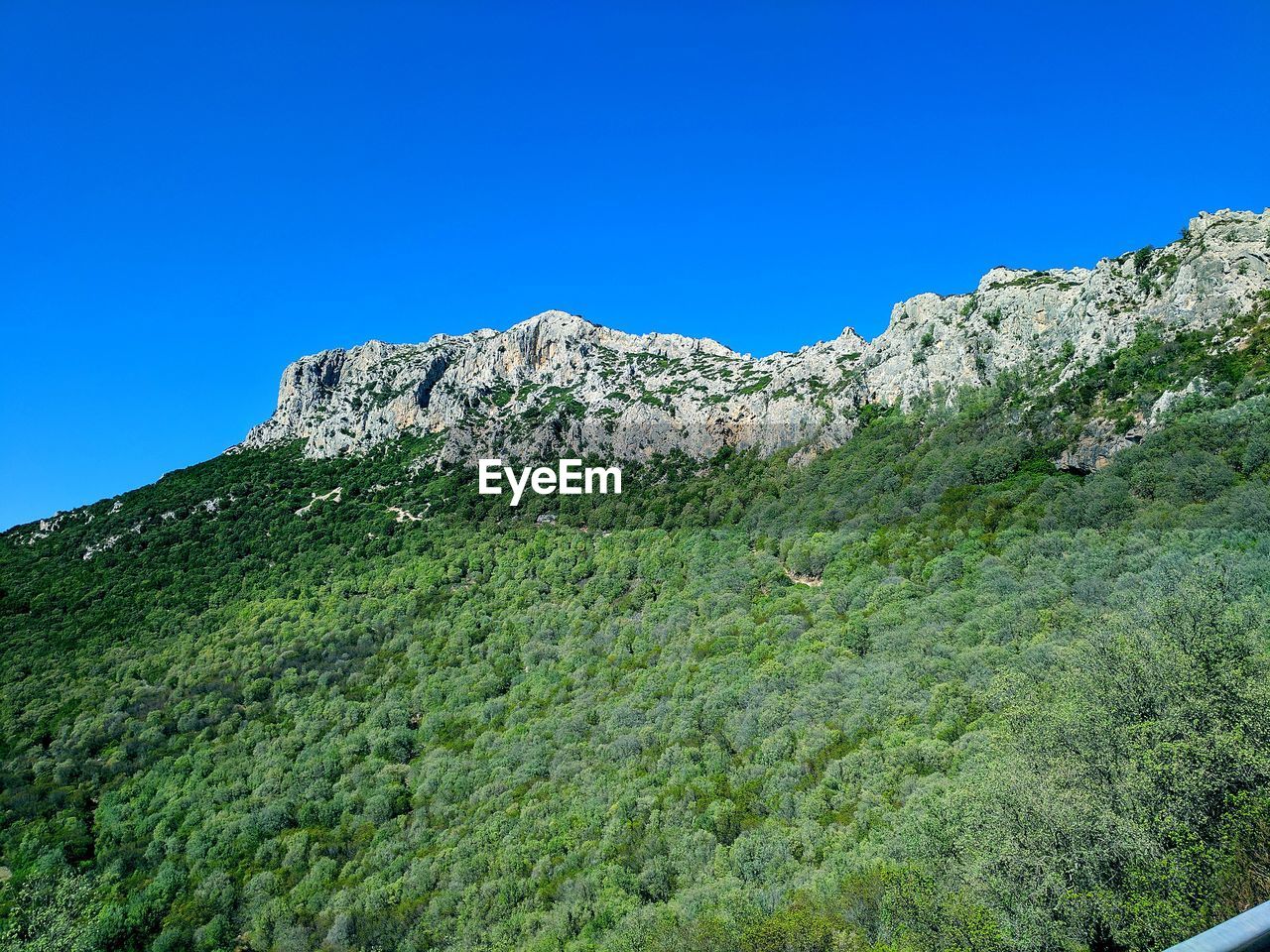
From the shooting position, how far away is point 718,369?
116562 mm

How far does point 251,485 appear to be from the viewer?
348 ft

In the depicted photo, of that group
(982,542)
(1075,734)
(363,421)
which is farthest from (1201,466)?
(363,421)

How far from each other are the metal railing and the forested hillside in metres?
21.1

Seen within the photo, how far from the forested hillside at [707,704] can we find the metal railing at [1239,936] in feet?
69.1

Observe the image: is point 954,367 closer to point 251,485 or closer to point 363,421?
point 363,421

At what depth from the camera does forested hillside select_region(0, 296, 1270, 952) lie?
76.6 feet

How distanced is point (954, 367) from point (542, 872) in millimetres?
69298

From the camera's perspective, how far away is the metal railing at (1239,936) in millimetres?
2668
